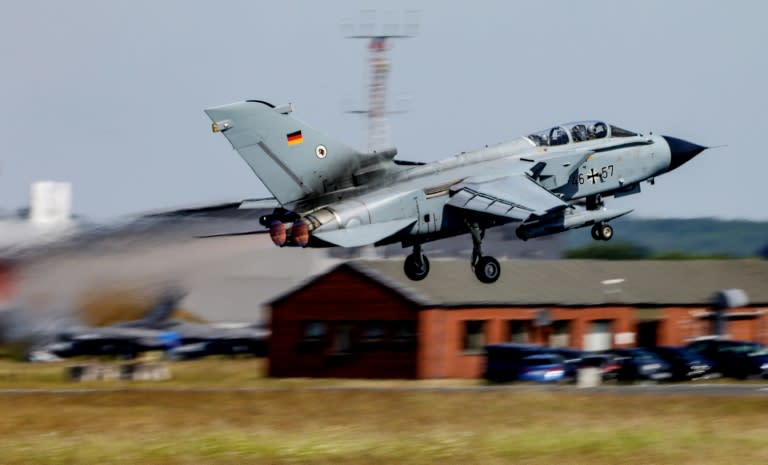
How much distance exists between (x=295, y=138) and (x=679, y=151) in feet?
34.8

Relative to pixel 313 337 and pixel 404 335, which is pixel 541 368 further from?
pixel 313 337

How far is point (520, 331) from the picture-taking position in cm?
6606

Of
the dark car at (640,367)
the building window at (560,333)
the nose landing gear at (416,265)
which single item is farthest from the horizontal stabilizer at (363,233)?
the building window at (560,333)

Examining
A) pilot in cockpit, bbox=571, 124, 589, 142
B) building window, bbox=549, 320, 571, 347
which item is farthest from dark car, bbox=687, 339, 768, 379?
pilot in cockpit, bbox=571, 124, 589, 142

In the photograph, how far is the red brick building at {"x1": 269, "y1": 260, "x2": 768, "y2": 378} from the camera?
2507 inches

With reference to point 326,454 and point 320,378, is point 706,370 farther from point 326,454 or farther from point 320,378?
point 326,454

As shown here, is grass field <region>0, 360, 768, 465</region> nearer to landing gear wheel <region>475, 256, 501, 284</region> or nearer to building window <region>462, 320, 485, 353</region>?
landing gear wheel <region>475, 256, 501, 284</region>

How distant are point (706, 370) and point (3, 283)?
27090mm

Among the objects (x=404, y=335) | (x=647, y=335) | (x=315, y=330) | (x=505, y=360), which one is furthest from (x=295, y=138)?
(x=647, y=335)

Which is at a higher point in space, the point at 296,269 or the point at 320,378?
the point at 296,269

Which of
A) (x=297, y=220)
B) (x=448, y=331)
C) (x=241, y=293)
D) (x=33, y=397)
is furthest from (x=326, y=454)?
(x=241, y=293)

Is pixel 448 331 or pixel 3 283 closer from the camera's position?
pixel 3 283

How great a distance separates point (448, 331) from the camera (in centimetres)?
6353

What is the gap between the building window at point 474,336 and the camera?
64125 millimetres
